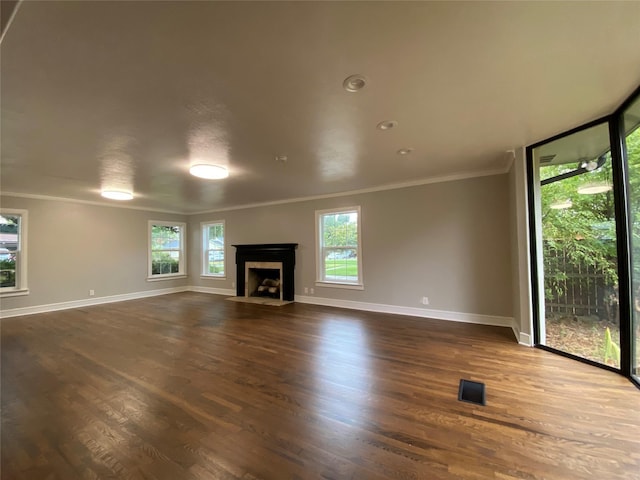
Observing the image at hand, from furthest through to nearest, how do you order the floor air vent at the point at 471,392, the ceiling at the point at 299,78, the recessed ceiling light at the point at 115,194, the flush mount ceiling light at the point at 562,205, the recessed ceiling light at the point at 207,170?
the recessed ceiling light at the point at 115,194 → the recessed ceiling light at the point at 207,170 → the flush mount ceiling light at the point at 562,205 → the floor air vent at the point at 471,392 → the ceiling at the point at 299,78

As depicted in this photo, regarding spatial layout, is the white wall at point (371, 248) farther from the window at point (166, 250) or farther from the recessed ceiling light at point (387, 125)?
the recessed ceiling light at point (387, 125)

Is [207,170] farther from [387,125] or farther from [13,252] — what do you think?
[13,252]

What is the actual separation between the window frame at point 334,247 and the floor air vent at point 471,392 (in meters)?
3.11

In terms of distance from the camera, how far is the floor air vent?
221 cm

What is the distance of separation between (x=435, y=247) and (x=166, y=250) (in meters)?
7.34

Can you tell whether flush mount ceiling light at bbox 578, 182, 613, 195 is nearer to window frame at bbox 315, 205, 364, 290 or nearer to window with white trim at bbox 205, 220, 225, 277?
window frame at bbox 315, 205, 364, 290

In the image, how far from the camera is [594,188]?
2824 mm

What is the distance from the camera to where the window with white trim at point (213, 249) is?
7926 mm

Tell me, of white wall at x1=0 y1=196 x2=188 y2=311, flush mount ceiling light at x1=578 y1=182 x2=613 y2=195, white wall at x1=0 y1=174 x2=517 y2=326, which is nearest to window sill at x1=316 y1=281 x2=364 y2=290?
white wall at x1=0 y1=174 x2=517 y2=326

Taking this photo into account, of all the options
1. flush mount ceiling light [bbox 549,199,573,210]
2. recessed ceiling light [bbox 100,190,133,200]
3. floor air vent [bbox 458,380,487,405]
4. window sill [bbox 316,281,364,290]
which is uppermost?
recessed ceiling light [bbox 100,190,133,200]

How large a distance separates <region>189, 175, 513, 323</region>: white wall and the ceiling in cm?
106

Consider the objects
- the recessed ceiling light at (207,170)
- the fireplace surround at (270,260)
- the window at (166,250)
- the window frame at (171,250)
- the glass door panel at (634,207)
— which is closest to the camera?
the glass door panel at (634,207)

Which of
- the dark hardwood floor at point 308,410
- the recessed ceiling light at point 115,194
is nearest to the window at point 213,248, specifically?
the recessed ceiling light at point 115,194

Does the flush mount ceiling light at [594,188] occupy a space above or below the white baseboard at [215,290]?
above
